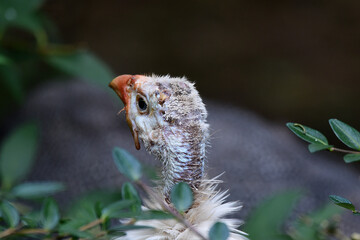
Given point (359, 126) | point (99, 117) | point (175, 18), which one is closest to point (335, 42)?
point (359, 126)

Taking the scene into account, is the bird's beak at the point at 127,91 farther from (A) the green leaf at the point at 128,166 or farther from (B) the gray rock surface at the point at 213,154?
(B) the gray rock surface at the point at 213,154

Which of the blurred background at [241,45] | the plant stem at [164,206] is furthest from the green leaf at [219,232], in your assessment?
the blurred background at [241,45]

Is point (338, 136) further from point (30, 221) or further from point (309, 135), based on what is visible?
point (30, 221)

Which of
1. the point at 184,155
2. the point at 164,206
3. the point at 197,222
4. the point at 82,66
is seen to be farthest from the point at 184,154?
the point at 82,66

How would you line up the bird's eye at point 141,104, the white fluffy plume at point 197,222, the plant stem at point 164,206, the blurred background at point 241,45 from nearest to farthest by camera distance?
the plant stem at point 164,206 → the white fluffy plume at point 197,222 → the bird's eye at point 141,104 → the blurred background at point 241,45

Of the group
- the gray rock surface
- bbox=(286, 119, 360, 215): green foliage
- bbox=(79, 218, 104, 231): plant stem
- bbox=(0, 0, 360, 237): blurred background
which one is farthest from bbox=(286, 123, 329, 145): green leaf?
bbox=(0, 0, 360, 237): blurred background

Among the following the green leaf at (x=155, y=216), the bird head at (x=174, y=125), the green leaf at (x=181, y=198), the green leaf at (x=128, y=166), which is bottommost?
the green leaf at (x=155, y=216)
